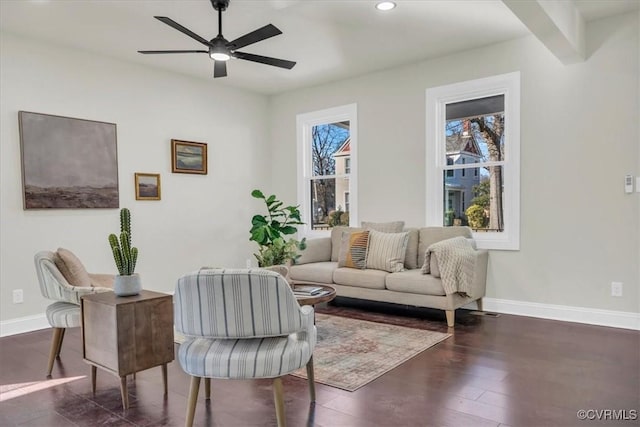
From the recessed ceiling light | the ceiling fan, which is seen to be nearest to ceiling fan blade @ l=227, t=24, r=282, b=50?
the ceiling fan

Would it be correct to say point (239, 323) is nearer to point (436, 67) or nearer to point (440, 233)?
point (440, 233)

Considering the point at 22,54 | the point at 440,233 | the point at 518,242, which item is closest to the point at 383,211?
the point at 440,233

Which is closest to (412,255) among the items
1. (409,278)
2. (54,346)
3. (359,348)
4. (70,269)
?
(409,278)

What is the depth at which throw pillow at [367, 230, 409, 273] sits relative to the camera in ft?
14.6

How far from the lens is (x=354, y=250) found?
15.4 feet

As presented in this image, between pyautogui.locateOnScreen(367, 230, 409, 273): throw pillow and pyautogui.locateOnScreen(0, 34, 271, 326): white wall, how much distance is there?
2.31 meters

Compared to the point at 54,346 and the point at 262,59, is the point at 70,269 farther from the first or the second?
the point at 262,59

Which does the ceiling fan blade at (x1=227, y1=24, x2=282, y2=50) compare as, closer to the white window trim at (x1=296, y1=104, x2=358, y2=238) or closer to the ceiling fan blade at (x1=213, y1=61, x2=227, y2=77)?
the ceiling fan blade at (x1=213, y1=61, x2=227, y2=77)

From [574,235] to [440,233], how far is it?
1.24 metres

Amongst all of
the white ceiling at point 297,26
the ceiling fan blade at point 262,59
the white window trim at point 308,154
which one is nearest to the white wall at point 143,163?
the white ceiling at point 297,26

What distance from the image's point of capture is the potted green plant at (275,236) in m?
5.47

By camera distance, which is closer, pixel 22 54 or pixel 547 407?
pixel 547 407

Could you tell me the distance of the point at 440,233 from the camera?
4609mm

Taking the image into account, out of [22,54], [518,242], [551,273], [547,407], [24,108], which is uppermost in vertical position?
[22,54]
